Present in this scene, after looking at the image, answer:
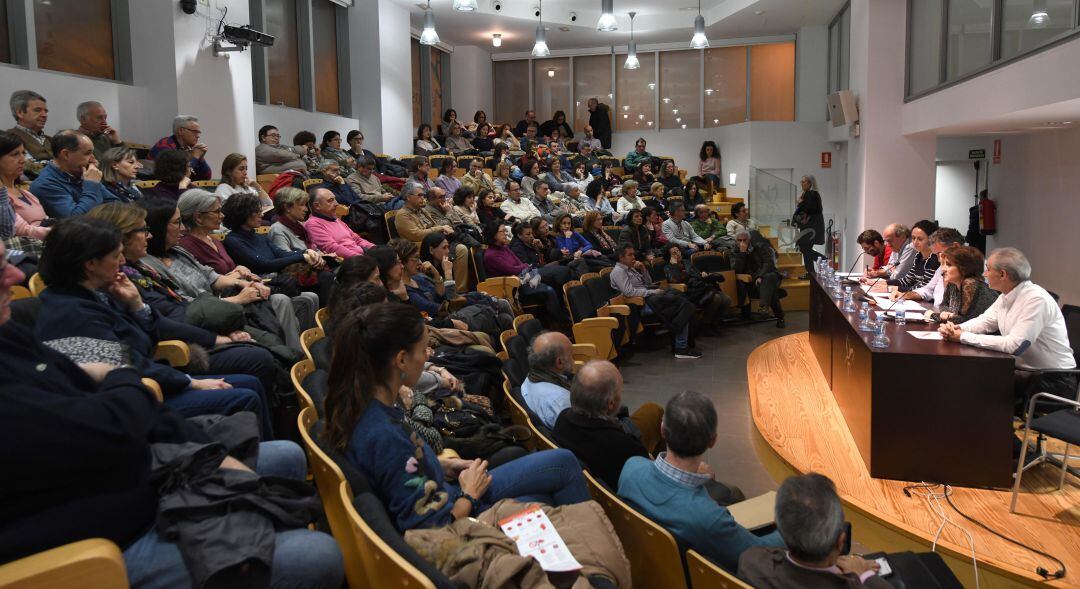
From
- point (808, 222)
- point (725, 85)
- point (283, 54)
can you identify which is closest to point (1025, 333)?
point (808, 222)

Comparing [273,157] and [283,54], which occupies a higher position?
[283,54]

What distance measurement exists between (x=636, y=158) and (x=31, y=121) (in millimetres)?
10665

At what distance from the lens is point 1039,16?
534 centimetres

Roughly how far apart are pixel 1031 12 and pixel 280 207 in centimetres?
544

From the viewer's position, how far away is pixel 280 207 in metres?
5.18

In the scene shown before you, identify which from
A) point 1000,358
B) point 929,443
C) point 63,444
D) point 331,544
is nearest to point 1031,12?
point 1000,358

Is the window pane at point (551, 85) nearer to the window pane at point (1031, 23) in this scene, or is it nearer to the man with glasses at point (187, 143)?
the window pane at point (1031, 23)

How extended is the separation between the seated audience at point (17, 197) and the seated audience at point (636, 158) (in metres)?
11.1

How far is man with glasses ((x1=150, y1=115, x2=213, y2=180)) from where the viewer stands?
18.6ft

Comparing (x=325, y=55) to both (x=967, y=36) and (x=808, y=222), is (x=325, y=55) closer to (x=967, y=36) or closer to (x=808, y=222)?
(x=808, y=222)

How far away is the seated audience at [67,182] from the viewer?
157 inches

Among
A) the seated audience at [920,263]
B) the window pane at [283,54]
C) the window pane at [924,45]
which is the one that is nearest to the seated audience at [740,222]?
the window pane at [924,45]

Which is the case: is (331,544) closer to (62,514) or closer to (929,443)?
(62,514)

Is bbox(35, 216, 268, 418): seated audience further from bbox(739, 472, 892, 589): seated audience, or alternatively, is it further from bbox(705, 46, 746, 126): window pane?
bbox(705, 46, 746, 126): window pane
